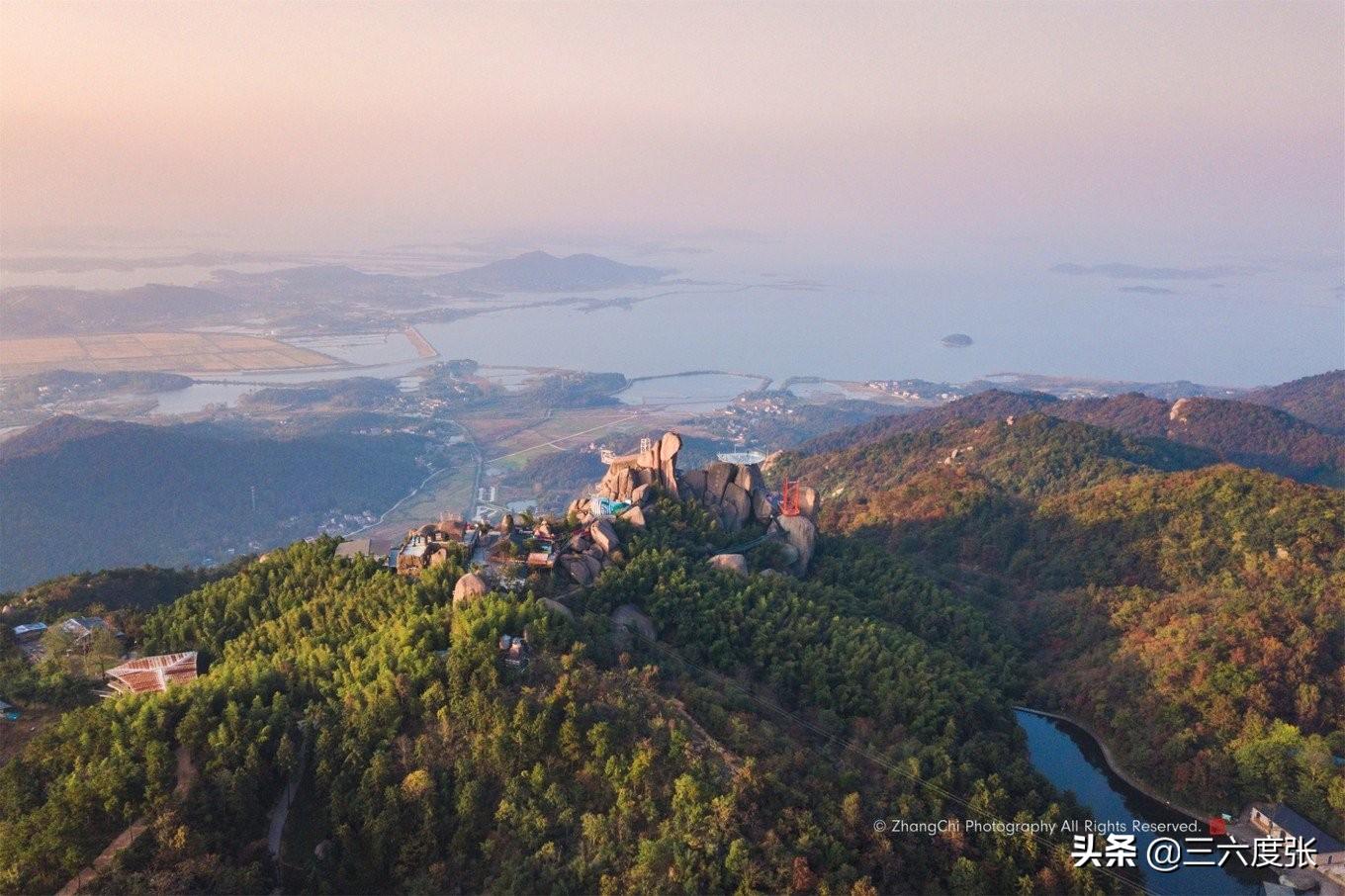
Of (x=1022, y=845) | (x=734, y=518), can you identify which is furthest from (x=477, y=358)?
(x=1022, y=845)

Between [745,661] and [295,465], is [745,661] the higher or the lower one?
the higher one

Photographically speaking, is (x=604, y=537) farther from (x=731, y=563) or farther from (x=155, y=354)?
(x=155, y=354)

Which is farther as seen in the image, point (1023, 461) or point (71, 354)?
point (71, 354)

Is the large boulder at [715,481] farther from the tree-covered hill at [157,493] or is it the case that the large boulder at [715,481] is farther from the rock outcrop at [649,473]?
the tree-covered hill at [157,493]

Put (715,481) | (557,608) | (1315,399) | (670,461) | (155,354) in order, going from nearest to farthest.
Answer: (557,608), (670,461), (715,481), (1315,399), (155,354)

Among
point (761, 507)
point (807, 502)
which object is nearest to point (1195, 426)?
point (807, 502)

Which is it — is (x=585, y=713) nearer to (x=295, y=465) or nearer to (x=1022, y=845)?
(x=1022, y=845)

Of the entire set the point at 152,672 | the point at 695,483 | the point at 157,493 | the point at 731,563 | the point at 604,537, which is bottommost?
the point at 157,493
